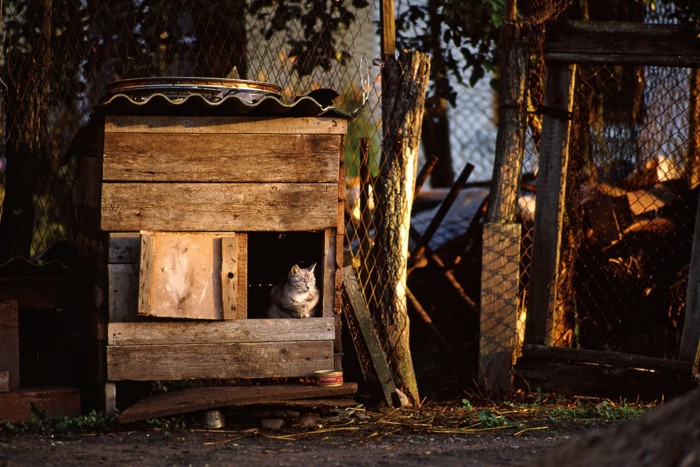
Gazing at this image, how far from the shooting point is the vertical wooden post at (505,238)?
6.47m

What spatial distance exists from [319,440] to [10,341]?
2.08m

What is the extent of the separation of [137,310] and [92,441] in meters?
0.82

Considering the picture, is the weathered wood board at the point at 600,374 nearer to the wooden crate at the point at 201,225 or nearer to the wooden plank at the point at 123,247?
the wooden crate at the point at 201,225

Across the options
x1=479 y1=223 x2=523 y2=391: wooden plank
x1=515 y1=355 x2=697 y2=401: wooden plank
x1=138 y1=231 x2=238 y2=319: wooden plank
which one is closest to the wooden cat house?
x1=138 y1=231 x2=238 y2=319: wooden plank

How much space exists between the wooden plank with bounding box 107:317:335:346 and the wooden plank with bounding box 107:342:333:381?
0.03 metres

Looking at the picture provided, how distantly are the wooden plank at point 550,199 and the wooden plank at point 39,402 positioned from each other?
323cm

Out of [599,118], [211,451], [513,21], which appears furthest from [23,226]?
[599,118]

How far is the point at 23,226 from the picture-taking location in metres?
7.21

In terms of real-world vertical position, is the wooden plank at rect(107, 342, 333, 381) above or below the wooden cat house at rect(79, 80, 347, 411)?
below

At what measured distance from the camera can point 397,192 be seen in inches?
251

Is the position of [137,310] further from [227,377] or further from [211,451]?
[211,451]

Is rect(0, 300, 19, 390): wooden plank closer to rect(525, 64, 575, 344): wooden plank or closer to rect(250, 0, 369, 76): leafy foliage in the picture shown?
rect(250, 0, 369, 76): leafy foliage

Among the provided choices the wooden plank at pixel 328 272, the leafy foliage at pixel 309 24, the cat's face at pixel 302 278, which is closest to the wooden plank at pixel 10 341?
the cat's face at pixel 302 278

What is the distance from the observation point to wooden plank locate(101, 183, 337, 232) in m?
5.45
